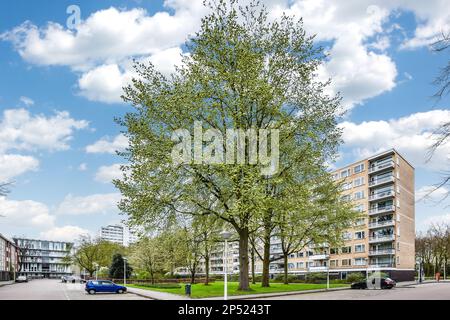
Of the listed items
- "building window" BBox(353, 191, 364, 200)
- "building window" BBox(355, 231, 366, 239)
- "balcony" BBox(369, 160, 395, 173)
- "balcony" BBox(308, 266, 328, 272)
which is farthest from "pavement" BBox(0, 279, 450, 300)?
"balcony" BBox(308, 266, 328, 272)

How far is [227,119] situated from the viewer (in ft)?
111

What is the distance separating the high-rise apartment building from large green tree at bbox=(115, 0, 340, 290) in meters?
48.7

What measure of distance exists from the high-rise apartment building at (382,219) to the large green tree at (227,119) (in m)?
48.7

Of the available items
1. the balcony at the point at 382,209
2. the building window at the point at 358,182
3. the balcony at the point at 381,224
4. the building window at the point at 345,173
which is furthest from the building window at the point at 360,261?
the building window at the point at 345,173

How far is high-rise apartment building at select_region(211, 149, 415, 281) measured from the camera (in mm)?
83875

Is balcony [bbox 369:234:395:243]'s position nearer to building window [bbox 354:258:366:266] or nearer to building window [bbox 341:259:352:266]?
building window [bbox 354:258:366:266]

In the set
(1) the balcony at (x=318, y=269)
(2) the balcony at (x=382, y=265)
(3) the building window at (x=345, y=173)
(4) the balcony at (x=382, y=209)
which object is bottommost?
(1) the balcony at (x=318, y=269)

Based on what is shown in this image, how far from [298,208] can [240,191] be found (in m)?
4.54

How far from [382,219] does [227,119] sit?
62.9m

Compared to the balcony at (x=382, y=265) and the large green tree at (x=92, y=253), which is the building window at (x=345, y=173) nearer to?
the balcony at (x=382, y=265)

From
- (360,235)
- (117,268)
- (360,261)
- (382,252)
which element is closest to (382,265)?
(382,252)

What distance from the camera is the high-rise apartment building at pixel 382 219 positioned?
275ft

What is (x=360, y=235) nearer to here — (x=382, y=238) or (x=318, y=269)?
(x=382, y=238)

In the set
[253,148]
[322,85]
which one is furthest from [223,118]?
[322,85]
